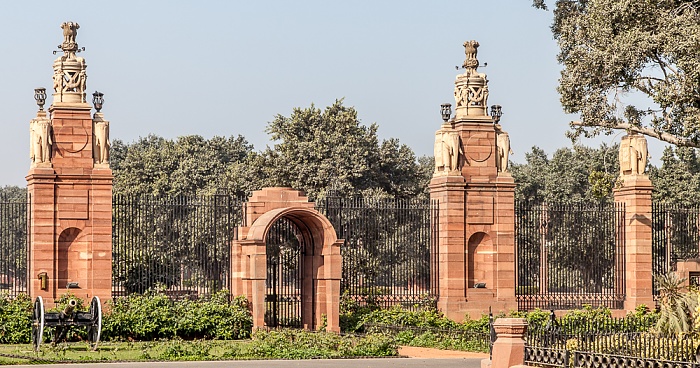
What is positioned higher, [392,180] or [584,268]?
[392,180]

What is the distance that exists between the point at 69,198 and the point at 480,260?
9.46 m

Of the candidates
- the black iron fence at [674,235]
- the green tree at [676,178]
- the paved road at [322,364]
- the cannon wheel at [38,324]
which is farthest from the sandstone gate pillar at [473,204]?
the green tree at [676,178]

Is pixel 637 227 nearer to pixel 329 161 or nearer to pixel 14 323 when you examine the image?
pixel 14 323

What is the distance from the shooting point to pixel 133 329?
25.9 m

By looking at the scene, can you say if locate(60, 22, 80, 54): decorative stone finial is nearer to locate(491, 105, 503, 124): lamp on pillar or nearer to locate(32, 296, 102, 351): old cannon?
locate(32, 296, 102, 351): old cannon

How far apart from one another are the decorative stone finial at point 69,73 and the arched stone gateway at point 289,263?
448cm

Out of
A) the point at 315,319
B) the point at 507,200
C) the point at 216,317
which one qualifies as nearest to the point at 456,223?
the point at 507,200

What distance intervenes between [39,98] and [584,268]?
13737mm

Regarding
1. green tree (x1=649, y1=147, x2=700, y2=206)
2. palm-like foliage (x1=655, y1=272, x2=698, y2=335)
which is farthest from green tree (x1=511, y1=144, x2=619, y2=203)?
palm-like foliage (x1=655, y1=272, x2=698, y2=335)

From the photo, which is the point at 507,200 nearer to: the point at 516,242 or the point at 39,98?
the point at 516,242

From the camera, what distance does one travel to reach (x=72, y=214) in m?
26.5

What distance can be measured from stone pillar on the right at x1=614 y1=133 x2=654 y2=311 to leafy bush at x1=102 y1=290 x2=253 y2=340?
368 inches

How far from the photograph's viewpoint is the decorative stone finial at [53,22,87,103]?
2691 cm

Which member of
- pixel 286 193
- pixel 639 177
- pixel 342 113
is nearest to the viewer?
pixel 286 193
